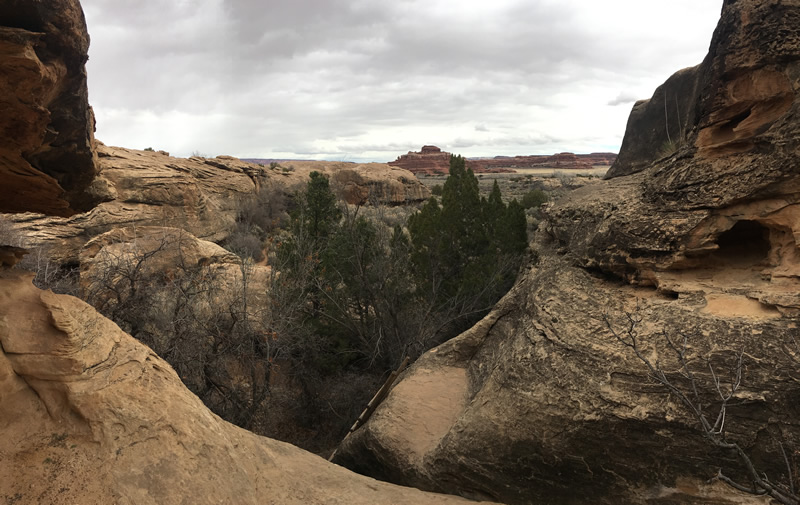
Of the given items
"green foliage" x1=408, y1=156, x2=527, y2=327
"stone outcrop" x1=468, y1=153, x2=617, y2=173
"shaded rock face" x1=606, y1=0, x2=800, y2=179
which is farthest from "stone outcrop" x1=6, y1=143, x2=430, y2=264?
"stone outcrop" x1=468, y1=153, x2=617, y2=173

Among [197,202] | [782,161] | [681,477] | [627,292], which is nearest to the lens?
[681,477]

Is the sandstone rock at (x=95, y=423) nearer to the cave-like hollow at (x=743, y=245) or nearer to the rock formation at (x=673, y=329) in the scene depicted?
the rock formation at (x=673, y=329)

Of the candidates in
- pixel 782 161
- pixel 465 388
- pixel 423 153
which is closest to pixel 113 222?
pixel 465 388

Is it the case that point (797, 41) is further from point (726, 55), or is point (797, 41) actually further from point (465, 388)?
point (465, 388)

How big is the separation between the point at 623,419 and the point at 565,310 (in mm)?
1398

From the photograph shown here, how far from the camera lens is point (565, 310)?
4.89 metres

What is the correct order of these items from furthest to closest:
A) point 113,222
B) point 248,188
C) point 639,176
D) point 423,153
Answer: point 423,153, point 248,188, point 113,222, point 639,176

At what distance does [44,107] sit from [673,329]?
5.15 meters

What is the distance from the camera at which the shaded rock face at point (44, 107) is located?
2242 millimetres

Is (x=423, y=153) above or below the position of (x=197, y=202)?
above

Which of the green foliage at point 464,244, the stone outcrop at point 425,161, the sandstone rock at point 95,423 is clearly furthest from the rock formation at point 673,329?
the stone outcrop at point 425,161

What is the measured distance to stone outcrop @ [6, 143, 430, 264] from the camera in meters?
12.2

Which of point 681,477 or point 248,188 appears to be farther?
point 248,188

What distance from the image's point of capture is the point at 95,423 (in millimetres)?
3107
